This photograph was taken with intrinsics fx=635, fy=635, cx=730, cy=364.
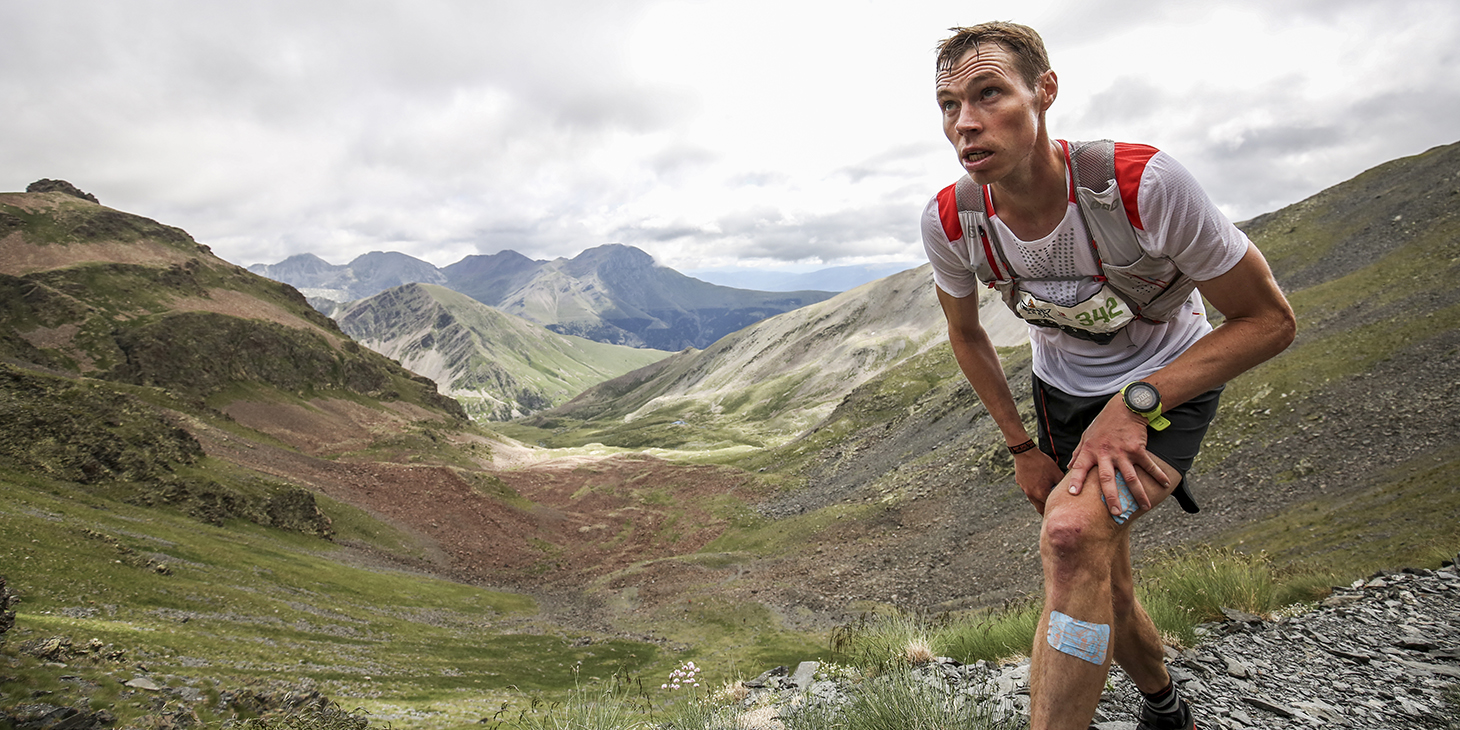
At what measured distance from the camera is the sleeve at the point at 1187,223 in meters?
2.75

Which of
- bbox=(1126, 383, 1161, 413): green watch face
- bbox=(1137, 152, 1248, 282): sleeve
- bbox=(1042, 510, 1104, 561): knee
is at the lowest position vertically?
bbox=(1042, 510, 1104, 561): knee

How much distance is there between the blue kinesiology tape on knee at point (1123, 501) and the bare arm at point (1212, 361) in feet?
0.10

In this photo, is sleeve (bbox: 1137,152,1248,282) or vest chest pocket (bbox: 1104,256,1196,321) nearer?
sleeve (bbox: 1137,152,1248,282)

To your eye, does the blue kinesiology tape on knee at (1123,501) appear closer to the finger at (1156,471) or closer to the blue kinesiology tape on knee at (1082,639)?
the finger at (1156,471)

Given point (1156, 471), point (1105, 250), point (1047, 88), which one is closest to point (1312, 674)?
point (1156, 471)

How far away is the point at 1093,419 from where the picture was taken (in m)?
3.49

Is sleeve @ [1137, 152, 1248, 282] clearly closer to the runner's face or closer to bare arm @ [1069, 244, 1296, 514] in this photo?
bare arm @ [1069, 244, 1296, 514]

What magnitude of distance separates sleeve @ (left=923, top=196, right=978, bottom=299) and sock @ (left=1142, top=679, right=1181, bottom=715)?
2606 mm

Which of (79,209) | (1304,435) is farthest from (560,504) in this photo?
(79,209)

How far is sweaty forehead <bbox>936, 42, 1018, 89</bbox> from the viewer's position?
9.69 ft

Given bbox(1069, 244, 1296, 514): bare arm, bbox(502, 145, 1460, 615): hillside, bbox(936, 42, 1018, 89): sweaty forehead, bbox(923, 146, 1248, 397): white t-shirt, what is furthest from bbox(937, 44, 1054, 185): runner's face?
bbox(502, 145, 1460, 615): hillside

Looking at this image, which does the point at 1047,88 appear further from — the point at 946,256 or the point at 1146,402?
the point at 1146,402

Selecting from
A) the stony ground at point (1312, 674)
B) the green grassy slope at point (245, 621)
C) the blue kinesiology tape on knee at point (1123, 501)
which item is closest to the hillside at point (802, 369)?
the green grassy slope at point (245, 621)

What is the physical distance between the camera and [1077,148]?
3.12 meters
